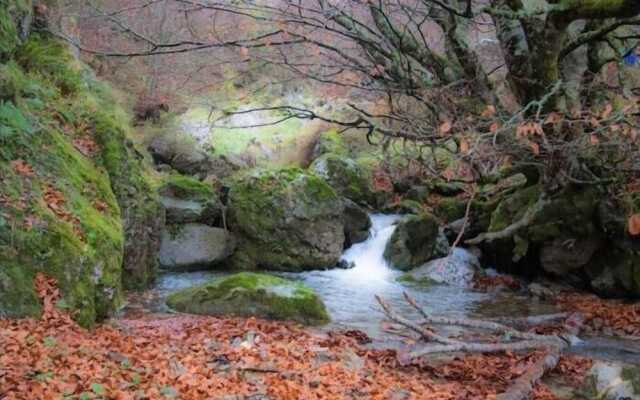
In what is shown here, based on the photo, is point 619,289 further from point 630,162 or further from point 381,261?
point 381,261

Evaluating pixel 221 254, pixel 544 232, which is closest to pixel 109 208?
pixel 221 254

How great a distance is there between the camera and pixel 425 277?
46.0 feet

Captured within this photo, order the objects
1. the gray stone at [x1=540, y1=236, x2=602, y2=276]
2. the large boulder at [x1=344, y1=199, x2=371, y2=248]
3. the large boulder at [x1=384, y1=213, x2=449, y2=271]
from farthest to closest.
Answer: the large boulder at [x1=344, y1=199, x2=371, y2=248] → the large boulder at [x1=384, y1=213, x2=449, y2=271] → the gray stone at [x1=540, y1=236, x2=602, y2=276]

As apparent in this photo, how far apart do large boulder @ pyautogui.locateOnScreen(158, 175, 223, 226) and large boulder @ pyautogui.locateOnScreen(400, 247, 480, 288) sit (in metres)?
5.40

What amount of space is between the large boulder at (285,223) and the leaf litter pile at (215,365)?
7.20 meters

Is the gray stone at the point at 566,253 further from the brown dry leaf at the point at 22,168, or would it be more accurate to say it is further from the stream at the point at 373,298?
the brown dry leaf at the point at 22,168

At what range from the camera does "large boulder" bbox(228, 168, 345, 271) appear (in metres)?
15.1

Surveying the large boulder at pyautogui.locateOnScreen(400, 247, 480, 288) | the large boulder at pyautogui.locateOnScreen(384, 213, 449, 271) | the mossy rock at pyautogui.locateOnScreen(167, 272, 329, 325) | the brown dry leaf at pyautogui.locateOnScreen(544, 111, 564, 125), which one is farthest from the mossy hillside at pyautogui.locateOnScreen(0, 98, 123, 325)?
the large boulder at pyautogui.locateOnScreen(384, 213, 449, 271)

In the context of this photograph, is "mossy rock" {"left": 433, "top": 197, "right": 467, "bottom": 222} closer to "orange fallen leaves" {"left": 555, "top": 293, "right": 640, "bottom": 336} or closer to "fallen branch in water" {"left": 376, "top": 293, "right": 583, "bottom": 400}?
"orange fallen leaves" {"left": 555, "top": 293, "right": 640, "bottom": 336}

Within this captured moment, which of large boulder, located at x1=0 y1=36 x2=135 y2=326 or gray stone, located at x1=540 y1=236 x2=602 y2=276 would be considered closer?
large boulder, located at x1=0 y1=36 x2=135 y2=326

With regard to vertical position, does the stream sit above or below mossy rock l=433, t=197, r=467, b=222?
below

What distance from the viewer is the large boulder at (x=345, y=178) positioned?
19.1 m

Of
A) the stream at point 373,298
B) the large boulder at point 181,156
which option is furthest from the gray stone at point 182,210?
the large boulder at point 181,156

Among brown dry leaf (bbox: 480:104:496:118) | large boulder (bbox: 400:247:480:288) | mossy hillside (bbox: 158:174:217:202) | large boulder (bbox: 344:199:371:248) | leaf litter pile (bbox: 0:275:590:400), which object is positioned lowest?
leaf litter pile (bbox: 0:275:590:400)
